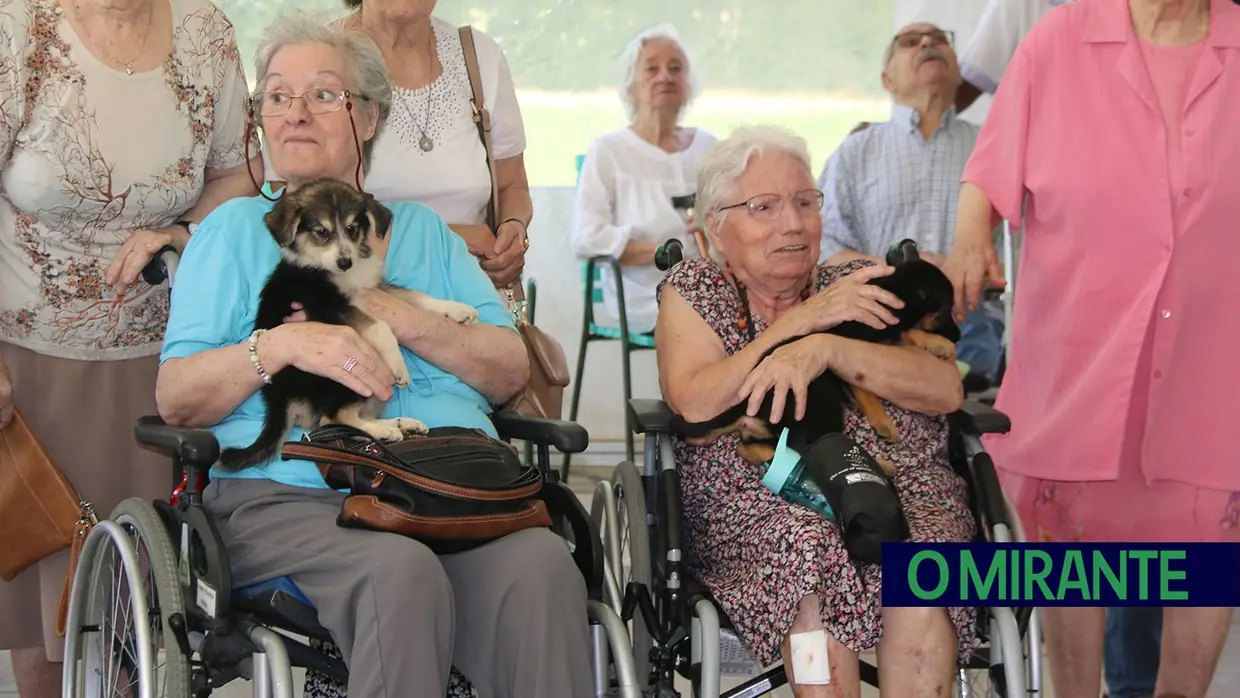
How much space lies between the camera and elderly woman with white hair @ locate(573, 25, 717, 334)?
4875mm

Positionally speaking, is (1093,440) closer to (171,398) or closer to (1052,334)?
(1052,334)

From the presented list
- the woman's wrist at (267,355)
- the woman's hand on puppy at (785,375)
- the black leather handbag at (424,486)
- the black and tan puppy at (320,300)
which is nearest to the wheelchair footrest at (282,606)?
the black leather handbag at (424,486)

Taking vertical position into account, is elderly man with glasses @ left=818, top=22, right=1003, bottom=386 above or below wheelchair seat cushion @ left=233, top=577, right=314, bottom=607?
above

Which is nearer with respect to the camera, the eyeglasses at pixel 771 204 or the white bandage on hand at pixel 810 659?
the white bandage on hand at pixel 810 659

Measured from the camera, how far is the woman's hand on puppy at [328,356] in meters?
2.04

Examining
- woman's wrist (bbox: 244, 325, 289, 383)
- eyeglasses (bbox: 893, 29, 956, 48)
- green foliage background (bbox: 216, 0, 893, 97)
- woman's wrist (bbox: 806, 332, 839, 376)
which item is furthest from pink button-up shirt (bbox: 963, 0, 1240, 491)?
green foliage background (bbox: 216, 0, 893, 97)

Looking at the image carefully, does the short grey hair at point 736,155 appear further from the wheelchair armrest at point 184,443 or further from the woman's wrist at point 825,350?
the wheelchair armrest at point 184,443

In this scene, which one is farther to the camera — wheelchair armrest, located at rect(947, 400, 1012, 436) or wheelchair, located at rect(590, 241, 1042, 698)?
wheelchair armrest, located at rect(947, 400, 1012, 436)

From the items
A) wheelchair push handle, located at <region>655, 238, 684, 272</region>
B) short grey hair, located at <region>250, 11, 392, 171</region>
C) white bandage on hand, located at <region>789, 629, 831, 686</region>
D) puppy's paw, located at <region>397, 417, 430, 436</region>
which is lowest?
white bandage on hand, located at <region>789, 629, 831, 686</region>

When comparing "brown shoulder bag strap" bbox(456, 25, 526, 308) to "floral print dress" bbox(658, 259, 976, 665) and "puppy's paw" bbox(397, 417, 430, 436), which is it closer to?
"floral print dress" bbox(658, 259, 976, 665)

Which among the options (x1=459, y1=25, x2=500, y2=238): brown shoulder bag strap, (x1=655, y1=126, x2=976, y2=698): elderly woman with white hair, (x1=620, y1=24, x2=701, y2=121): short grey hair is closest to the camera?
(x1=655, y1=126, x2=976, y2=698): elderly woman with white hair

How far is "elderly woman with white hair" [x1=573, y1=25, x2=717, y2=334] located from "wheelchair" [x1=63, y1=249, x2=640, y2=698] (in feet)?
8.96

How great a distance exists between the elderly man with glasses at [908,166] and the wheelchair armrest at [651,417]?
2.30 meters

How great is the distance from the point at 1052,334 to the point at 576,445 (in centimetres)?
104
